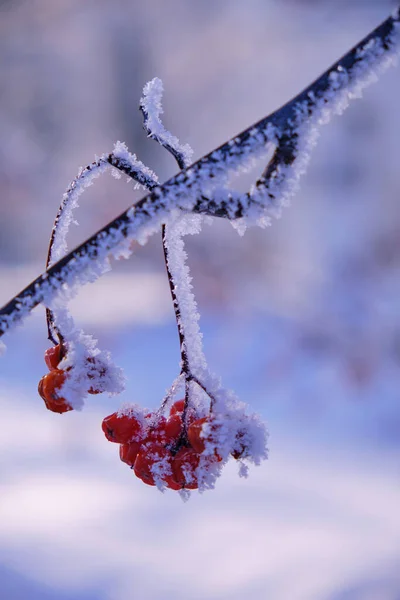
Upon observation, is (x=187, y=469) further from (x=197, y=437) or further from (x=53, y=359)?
(x=53, y=359)

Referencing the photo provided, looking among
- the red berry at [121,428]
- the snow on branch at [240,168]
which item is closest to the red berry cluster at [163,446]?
the red berry at [121,428]

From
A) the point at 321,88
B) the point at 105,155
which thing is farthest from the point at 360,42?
the point at 105,155

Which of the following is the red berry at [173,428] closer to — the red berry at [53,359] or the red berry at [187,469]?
the red berry at [187,469]

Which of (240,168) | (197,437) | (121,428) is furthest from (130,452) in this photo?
(240,168)

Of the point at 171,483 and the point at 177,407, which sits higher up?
the point at 177,407

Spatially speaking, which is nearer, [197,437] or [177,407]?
[197,437]

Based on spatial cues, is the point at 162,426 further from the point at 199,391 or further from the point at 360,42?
the point at 360,42

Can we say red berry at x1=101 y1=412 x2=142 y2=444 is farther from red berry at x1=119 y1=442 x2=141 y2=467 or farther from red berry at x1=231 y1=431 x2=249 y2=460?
red berry at x1=231 y1=431 x2=249 y2=460
